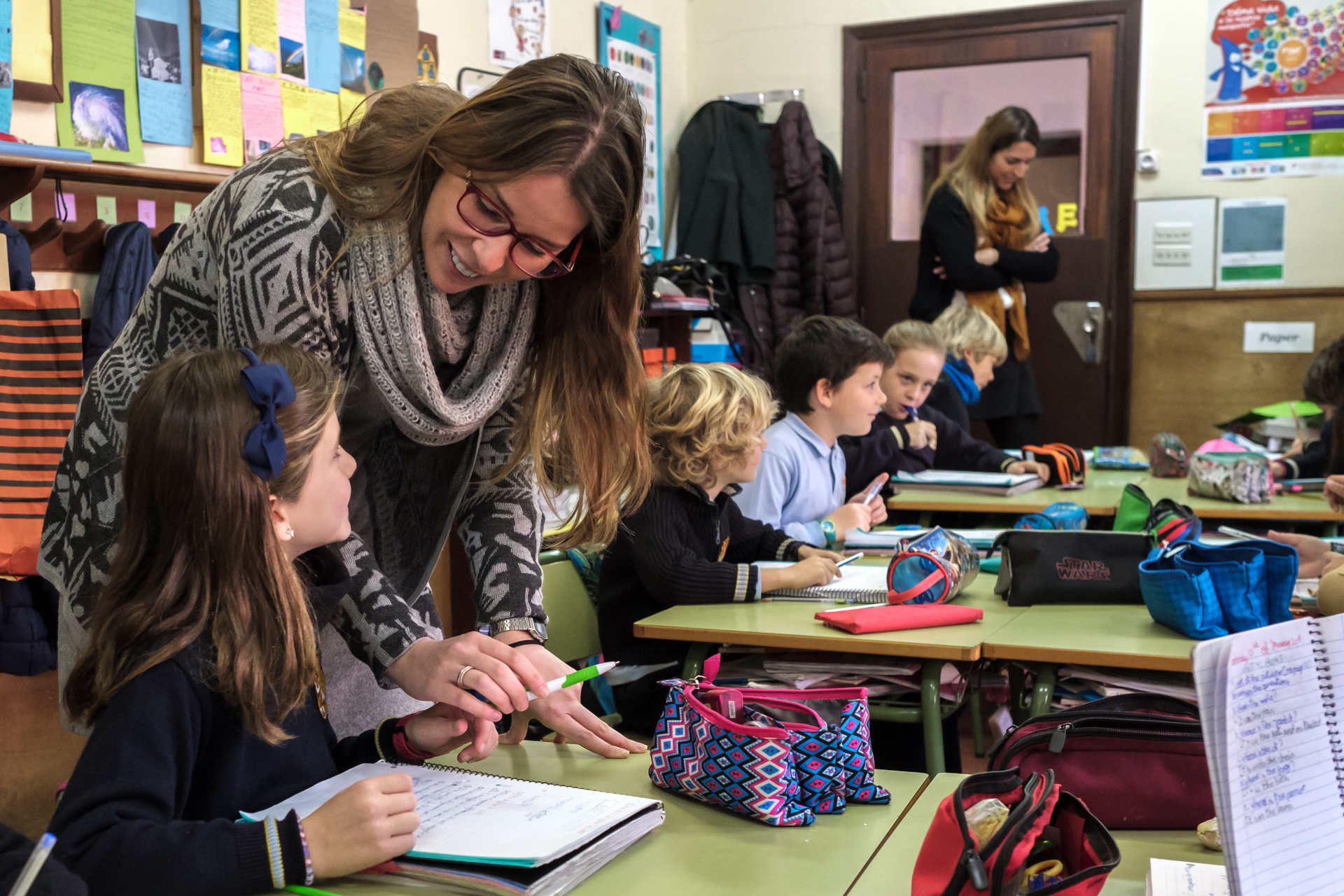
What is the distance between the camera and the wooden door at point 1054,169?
5152 mm

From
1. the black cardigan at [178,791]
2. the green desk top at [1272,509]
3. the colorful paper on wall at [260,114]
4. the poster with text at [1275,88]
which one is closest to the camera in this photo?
the black cardigan at [178,791]

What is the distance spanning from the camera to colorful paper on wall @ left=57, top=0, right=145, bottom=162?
8.30 ft

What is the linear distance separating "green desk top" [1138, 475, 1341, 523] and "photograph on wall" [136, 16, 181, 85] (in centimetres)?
278

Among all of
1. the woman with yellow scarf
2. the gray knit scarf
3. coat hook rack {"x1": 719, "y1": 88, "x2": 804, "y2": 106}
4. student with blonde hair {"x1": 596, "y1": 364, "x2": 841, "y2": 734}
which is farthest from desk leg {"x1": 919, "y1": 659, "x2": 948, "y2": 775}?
coat hook rack {"x1": 719, "y1": 88, "x2": 804, "y2": 106}

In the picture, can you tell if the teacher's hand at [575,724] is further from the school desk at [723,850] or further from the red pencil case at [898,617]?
the red pencil case at [898,617]

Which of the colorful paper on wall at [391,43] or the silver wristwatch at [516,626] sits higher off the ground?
the colorful paper on wall at [391,43]

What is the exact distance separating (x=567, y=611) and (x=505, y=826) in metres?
1.33

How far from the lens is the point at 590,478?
1.47 m

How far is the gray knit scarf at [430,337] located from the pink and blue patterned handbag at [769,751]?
1.34 feet

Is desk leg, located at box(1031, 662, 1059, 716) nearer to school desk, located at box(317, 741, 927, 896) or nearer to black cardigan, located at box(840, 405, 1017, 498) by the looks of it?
school desk, located at box(317, 741, 927, 896)

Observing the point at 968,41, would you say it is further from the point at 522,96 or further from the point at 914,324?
the point at 522,96

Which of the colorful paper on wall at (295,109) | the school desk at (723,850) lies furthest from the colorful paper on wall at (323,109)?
the school desk at (723,850)

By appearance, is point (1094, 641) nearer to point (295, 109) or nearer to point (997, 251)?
point (295, 109)

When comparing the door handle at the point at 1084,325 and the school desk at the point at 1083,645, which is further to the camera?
the door handle at the point at 1084,325
